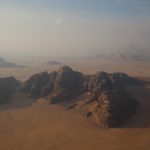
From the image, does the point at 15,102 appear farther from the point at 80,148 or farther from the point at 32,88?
the point at 80,148

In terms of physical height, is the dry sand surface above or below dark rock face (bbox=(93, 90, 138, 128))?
below

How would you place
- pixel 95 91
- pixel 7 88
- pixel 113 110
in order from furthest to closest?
pixel 7 88
pixel 95 91
pixel 113 110

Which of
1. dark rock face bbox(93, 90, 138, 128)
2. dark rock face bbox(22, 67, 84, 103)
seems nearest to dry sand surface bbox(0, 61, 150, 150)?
dark rock face bbox(93, 90, 138, 128)

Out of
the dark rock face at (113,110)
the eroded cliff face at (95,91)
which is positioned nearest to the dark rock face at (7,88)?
the eroded cliff face at (95,91)

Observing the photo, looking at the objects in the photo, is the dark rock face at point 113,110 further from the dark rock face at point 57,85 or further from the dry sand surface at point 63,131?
the dark rock face at point 57,85

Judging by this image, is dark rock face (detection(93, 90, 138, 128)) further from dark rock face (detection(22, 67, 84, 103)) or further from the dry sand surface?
dark rock face (detection(22, 67, 84, 103))

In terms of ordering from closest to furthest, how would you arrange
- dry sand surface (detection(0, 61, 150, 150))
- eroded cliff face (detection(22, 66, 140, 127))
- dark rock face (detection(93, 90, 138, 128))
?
dry sand surface (detection(0, 61, 150, 150)) < dark rock face (detection(93, 90, 138, 128)) < eroded cliff face (detection(22, 66, 140, 127))

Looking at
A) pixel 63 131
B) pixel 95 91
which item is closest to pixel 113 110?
pixel 63 131

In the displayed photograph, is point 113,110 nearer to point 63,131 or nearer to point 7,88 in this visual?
point 63,131
